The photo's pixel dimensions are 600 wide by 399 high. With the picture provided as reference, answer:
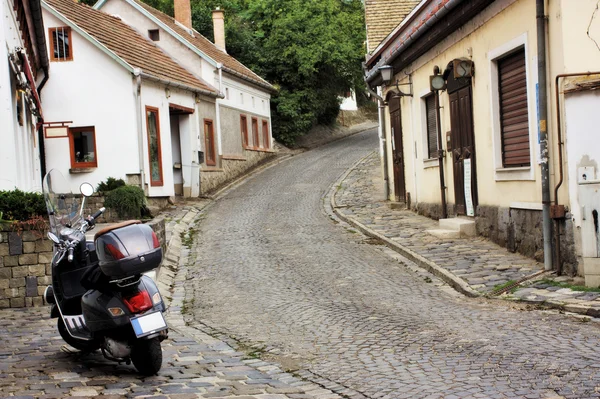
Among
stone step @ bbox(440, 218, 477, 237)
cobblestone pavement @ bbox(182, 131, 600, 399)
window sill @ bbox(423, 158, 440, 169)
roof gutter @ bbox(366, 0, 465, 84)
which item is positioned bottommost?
cobblestone pavement @ bbox(182, 131, 600, 399)

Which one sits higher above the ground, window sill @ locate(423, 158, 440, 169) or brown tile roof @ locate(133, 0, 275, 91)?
brown tile roof @ locate(133, 0, 275, 91)

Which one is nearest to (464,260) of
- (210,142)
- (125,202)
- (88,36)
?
(125,202)

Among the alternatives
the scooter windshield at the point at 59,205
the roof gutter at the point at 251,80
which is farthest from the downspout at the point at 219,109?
the scooter windshield at the point at 59,205

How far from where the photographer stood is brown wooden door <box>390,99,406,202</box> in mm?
20156

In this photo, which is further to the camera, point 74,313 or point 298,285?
point 298,285

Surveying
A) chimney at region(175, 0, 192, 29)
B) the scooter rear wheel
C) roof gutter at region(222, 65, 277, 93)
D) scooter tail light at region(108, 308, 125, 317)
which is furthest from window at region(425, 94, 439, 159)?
chimney at region(175, 0, 192, 29)

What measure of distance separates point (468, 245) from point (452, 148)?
284cm

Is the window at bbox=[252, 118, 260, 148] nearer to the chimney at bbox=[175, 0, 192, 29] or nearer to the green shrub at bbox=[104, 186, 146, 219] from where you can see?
the chimney at bbox=[175, 0, 192, 29]

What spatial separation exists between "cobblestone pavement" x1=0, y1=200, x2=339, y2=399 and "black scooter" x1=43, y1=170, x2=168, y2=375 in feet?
0.72

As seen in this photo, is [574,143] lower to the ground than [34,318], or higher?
higher

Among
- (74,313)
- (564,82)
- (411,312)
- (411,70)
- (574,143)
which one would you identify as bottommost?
(411,312)

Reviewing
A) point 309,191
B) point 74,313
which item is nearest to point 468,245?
point 74,313

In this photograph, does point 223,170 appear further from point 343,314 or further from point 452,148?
point 343,314

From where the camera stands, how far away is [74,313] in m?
6.75
